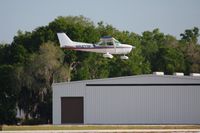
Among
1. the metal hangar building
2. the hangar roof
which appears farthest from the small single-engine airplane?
the metal hangar building

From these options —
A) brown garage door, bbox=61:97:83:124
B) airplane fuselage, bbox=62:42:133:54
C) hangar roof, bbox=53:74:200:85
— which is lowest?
brown garage door, bbox=61:97:83:124

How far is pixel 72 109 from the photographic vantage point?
5609cm

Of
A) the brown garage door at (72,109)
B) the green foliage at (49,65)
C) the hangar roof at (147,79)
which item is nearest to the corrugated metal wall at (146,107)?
the hangar roof at (147,79)

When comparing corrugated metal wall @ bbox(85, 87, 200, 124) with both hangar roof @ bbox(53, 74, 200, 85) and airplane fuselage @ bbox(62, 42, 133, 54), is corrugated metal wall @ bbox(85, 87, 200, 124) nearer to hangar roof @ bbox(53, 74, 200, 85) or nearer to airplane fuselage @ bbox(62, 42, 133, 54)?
hangar roof @ bbox(53, 74, 200, 85)

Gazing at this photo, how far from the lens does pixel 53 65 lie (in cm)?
6669

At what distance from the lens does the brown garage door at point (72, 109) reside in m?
56.0

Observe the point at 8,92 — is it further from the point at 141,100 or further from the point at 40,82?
the point at 141,100

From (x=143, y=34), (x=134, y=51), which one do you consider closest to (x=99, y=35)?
(x=134, y=51)

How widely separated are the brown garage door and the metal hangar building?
0.78 ft

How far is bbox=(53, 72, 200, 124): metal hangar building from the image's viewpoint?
55.5 meters

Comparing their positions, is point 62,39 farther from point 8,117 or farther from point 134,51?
point 134,51

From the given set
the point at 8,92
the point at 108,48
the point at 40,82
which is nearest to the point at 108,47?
the point at 108,48

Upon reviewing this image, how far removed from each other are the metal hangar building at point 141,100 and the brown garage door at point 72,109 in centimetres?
24

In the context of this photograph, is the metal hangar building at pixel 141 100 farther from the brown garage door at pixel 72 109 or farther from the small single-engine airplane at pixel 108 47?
the small single-engine airplane at pixel 108 47
